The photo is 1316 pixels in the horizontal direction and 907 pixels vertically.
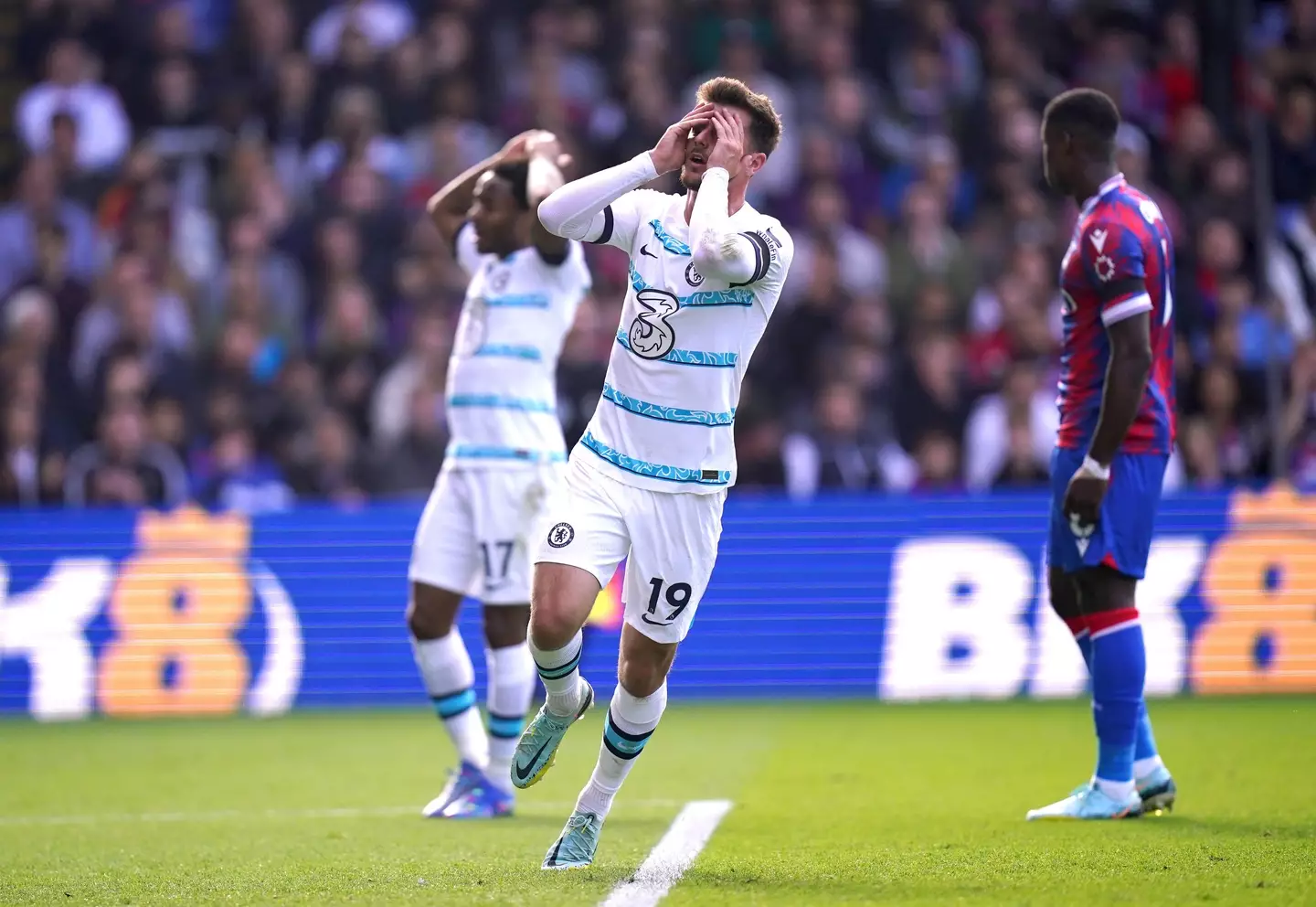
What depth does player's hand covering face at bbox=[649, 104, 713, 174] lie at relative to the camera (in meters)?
5.84

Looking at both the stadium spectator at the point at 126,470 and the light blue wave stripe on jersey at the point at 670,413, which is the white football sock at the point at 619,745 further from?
the stadium spectator at the point at 126,470

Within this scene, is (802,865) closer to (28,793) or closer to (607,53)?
(28,793)

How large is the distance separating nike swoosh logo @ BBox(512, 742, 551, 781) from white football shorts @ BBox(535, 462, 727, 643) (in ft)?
1.76

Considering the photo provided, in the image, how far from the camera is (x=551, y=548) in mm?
5828

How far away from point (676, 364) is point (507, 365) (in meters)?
2.31

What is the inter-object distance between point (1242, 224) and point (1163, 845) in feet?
33.4

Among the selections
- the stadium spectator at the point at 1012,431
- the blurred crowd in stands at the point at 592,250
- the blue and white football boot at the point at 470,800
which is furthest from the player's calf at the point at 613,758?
the stadium spectator at the point at 1012,431

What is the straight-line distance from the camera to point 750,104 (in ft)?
20.0

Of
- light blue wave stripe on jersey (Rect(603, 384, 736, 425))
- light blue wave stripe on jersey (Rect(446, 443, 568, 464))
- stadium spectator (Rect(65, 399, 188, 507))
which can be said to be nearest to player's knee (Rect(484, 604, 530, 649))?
light blue wave stripe on jersey (Rect(446, 443, 568, 464))

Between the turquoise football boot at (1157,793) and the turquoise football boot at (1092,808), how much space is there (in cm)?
8

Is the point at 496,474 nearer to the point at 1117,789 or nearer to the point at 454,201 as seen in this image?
the point at 454,201

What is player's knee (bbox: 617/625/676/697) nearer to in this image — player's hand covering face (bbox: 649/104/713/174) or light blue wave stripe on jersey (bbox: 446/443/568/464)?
player's hand covering face (bbox: 649/104/713/174)

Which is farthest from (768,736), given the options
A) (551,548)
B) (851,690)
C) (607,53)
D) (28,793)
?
(607,53)

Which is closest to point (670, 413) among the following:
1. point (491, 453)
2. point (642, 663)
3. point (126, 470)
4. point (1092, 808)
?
point (642, 663)
